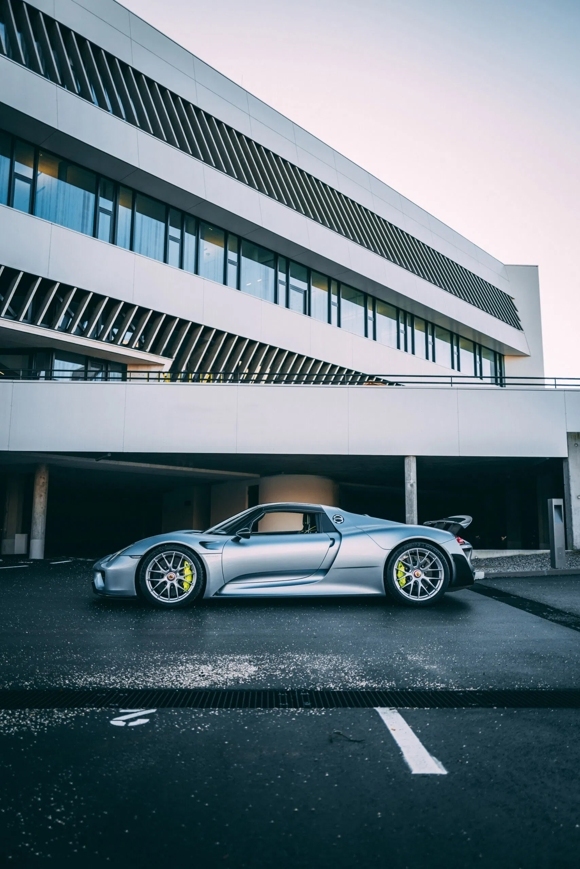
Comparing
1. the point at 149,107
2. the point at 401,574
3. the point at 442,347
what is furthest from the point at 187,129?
the point at 401,574

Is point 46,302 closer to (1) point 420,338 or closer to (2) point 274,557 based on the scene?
(2) point 274,557

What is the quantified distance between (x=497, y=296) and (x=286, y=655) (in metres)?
39.3

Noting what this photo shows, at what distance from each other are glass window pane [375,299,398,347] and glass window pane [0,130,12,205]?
17345 millimetres

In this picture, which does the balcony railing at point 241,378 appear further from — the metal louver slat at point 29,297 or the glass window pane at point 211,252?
the glass window pane at point 211,252

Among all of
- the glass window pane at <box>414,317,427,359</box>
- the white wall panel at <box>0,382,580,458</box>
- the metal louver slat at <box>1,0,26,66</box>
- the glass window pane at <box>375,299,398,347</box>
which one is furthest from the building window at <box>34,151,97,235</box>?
the glass window pane at <box>414,317,427,359</box>

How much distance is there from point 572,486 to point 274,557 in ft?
43.6

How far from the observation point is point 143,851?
2.24 m

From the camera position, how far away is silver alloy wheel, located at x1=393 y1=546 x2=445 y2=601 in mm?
7925

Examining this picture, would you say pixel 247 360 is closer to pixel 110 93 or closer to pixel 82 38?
pixel 110 93

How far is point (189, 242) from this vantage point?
24469 mm

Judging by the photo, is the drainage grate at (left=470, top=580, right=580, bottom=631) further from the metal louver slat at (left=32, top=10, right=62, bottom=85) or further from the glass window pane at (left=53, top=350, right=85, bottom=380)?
the metal louver slat at (left=32, top=10, right=62, bottom=85)

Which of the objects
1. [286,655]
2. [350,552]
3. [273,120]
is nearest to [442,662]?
[286,655]

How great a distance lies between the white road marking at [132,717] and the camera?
3596mm

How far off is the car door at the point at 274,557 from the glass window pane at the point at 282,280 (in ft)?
66.8
